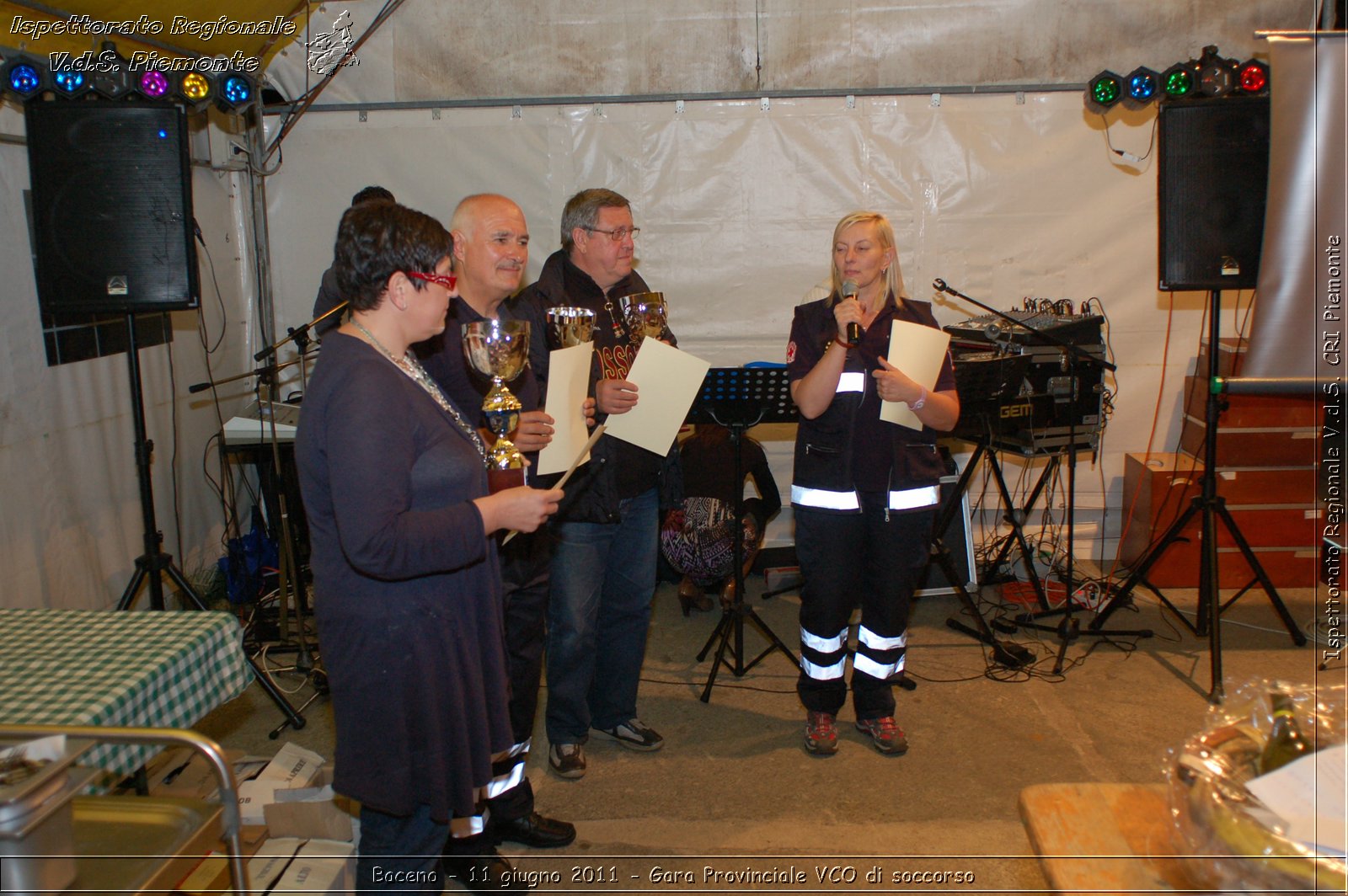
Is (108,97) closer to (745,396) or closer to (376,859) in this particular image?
(745,396)

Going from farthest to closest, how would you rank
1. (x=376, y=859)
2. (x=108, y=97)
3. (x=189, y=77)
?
(x=189, y=77)
(x=108, y=97)
(x=376, y=859)

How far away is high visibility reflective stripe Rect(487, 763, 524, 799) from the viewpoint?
8.55ft

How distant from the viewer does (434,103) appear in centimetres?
491

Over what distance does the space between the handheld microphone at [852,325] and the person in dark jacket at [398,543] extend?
1.24m

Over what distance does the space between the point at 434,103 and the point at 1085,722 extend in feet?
13.7

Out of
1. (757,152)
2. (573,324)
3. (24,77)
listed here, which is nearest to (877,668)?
(573,324)

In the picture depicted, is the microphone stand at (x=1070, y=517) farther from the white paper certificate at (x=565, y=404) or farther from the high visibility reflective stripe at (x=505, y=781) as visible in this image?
the high visibility reflective stripe at (x=505, y=781)

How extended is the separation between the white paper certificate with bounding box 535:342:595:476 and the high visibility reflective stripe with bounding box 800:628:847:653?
3.83 ft

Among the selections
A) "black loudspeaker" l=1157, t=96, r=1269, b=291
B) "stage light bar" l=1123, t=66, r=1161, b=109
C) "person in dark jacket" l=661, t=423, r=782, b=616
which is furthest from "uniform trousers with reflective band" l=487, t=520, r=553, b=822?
"stage light bar" l=1123, t=66, r=1161, b=109

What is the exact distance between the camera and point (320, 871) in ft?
7.55

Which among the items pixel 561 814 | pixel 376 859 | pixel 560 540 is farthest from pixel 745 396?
pixel 376 859

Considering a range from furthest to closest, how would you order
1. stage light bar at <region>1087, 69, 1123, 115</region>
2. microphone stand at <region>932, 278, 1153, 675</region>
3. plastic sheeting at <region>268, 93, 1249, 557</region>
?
1. plastic sheeting at <region>268, 93, 1249, 557</region>
2. microphone stand at <region>932, 278, 1153, 675</region>
3. stage light bar at <region>1087, 69, 1123, 115</region>

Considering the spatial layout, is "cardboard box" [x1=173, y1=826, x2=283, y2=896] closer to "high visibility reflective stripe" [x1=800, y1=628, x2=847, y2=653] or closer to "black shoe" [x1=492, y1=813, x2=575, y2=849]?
"black shoe" [x1=492, y1=813, x2=575, y2=849]

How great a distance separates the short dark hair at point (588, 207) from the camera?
2.83 m
